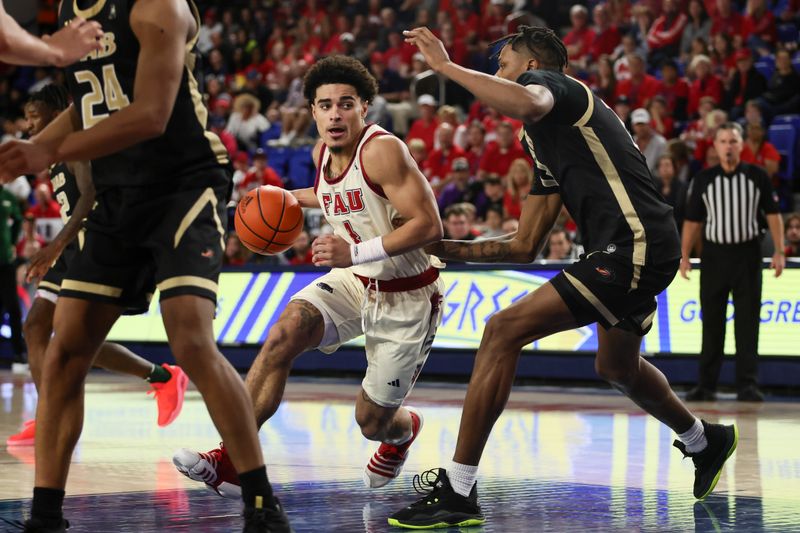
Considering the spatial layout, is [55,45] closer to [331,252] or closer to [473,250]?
[331,252]

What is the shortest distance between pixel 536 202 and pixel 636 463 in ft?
6.57

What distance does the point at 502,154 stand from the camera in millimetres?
15547

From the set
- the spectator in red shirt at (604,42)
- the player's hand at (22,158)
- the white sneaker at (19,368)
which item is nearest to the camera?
the player's hand at (22,158)

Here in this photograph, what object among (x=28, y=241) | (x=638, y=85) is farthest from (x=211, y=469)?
(x=28, y=241)

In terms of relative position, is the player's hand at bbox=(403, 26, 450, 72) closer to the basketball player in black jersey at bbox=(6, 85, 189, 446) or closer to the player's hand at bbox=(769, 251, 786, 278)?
the basketball player in black jersey at bbox=(6, 85, 189, 446)

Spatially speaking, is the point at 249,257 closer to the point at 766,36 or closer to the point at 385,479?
the point at 766,36

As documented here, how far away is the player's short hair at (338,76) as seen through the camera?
19.8 ft

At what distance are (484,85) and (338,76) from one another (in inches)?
47.9

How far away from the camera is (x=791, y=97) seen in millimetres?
14898

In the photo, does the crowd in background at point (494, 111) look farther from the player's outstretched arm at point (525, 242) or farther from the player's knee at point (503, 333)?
the player's knee at point (503, 333)

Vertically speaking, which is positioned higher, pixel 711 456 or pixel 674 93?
pixel 674 93

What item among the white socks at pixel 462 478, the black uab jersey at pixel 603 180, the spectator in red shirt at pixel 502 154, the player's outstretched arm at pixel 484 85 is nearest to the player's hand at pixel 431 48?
the player's outstretched arm at pixel 484 85

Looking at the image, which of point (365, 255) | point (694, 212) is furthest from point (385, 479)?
point (694, 212)

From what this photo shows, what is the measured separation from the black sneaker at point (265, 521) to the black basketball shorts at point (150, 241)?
2.49 ft
